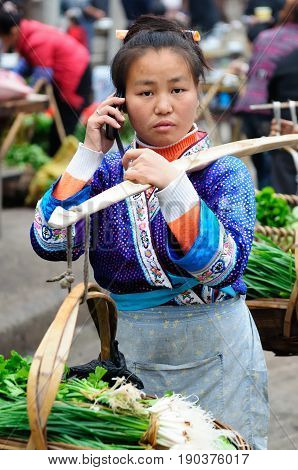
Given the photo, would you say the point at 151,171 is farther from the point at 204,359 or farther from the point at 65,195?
the point at 204,359

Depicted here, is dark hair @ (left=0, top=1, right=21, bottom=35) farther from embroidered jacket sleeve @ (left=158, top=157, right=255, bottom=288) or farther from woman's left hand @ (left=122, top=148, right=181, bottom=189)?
woman's left hand @ (left=122, top=148, right=181, bottom=189)

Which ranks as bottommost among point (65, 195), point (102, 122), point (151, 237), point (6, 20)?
point (151, 237)

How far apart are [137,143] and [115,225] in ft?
0.70

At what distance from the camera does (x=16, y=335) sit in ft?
15.9

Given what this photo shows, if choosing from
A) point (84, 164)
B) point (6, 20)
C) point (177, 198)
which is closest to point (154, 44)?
point (84, 164)

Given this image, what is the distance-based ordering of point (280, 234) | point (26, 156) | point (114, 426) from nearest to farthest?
1. point (114, 426)
2. point (280, 234)
3. point (26, 156)

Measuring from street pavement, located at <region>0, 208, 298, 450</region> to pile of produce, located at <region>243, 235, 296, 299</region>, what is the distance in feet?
2.54

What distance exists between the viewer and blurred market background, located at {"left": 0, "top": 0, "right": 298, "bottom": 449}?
448 cm

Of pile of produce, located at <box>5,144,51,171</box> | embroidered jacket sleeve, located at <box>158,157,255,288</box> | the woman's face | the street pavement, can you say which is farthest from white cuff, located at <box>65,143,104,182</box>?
pile of produce, located at <box>5,144,51,171</box>

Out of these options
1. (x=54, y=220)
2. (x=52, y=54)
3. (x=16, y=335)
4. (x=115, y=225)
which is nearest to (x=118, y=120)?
(x=115, y=225)

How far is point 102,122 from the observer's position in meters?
2.36

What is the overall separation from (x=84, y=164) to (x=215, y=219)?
372 millimetres

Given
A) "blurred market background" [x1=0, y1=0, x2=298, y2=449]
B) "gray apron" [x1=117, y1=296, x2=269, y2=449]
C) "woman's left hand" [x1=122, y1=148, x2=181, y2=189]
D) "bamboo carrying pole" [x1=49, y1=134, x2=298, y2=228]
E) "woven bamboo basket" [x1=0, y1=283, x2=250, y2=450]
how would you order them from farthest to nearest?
1. "blurred market background" [x1=0, y1=0, x2=298, y2=449]
2. "gray apron" [x1=117, y1=296, x2=269, y2=449]
3. "woman's left hand" [x1=122, y1=148, x2=181, y2=189]
4. "bamboo carrying pole" [x1=49, y1=134, x2=298, y2=228]
5. "woven bamboo basket" [x1=0, y1=283, x2=250, y2=450]

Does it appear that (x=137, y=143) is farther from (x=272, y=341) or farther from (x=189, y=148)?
(x=272, y=341)
